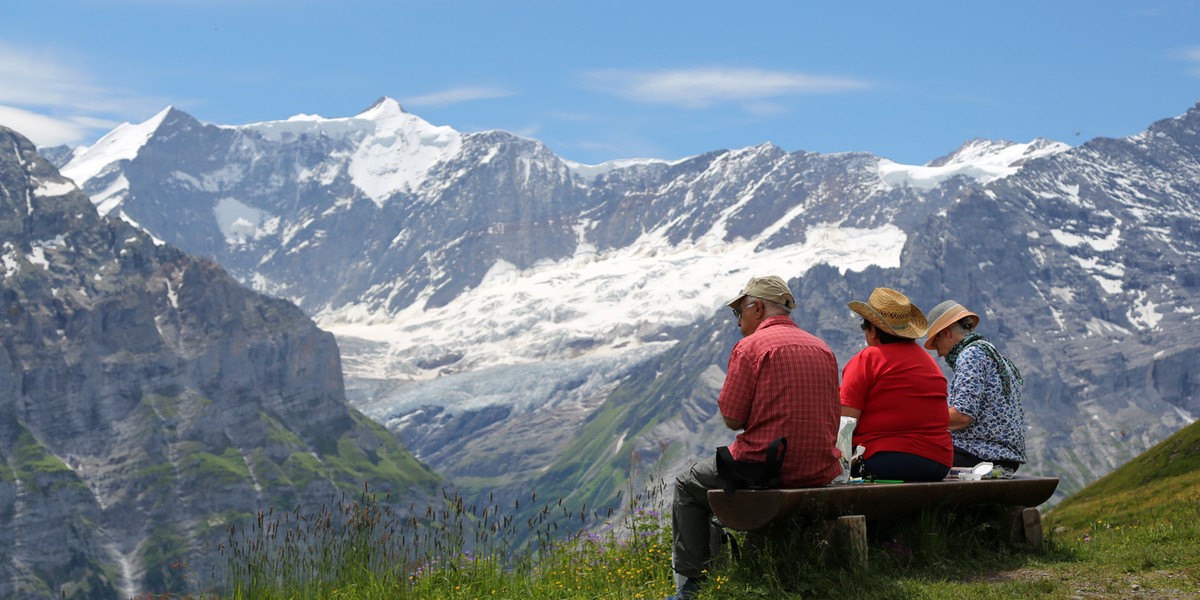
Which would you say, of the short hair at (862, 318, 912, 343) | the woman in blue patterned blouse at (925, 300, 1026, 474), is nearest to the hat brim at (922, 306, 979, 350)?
the woman in blue patterned blouse at (925, 300, 1026, 474)

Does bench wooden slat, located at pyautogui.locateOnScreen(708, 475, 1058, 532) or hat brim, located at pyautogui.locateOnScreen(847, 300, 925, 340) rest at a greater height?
hat brim, located at pyautogui.locateOnScreen(847, 300, 925, 340)

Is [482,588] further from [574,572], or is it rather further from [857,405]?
[857,405]

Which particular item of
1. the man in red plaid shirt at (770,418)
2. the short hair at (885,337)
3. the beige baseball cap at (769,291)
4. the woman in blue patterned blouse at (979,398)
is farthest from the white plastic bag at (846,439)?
the woman in blue patterned blouse at (979,398)

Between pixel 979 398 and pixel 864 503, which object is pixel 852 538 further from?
pixel 979 398

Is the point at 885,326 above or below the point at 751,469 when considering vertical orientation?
above

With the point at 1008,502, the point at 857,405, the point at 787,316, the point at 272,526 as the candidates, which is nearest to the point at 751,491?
the point at 787,316

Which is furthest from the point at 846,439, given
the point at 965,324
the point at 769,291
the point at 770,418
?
the point at 965,324

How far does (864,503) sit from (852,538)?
72 cm

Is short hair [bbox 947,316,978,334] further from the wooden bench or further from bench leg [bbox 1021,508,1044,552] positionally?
bench leg [bbox 1021,508,1044,552]

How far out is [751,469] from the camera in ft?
43.4

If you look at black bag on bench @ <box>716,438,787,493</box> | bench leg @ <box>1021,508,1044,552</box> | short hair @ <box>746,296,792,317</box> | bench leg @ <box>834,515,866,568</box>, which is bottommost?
bench leg @ <box>1021,508,1044,552</box>

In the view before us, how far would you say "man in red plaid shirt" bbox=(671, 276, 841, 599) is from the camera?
13.3 m

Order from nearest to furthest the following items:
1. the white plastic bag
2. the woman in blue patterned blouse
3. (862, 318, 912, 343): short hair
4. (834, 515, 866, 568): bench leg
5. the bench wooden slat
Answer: the bench wooden slat → (834, 515, 866, 568): bench leg → the white plastic bag → (862, 318, 912, 343): short hair → the woman in blue patterned blouse

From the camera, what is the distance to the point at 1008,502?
1564 cm
